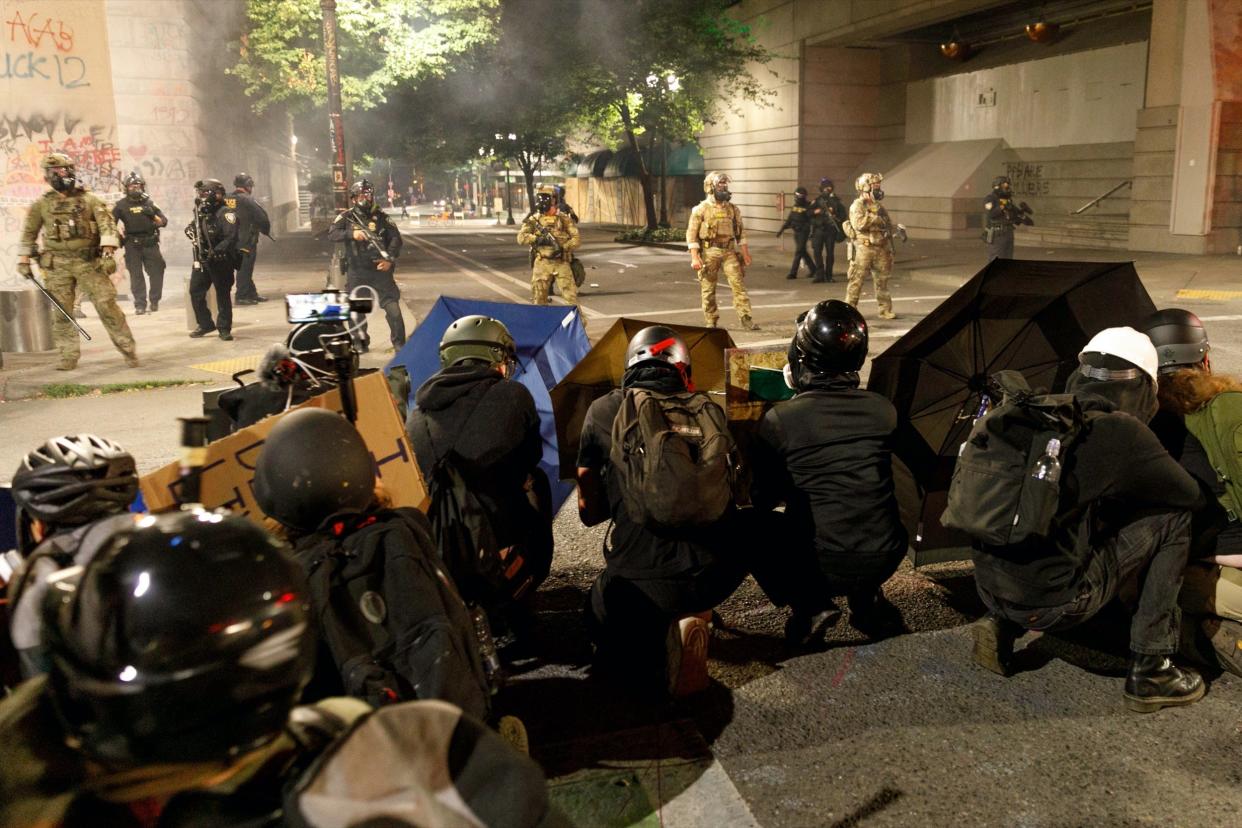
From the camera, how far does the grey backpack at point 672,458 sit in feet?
11.3

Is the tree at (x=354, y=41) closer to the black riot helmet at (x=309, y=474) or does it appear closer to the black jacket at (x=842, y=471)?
the black jacket at (x=842, y=471)

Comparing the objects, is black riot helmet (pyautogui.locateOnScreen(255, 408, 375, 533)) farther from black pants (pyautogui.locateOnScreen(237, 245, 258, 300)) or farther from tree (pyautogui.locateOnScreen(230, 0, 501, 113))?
tree (pyautogui.locateOnScreen(230, 0, 501, 113))

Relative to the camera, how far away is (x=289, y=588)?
1213mm

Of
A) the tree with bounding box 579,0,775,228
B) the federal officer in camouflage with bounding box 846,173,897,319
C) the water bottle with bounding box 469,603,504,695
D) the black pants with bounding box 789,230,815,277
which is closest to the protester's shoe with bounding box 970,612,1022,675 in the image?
the water bottle with bounding box 469,603,504,695

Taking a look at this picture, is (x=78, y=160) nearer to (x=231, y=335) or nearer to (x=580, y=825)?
(x=231, y=335)

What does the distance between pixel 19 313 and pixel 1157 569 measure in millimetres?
11713

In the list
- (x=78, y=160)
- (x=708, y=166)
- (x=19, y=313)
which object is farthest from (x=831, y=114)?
(x=19, y=313)

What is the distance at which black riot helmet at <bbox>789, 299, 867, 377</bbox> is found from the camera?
12.8 ft

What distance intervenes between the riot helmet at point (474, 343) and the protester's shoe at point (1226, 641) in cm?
286

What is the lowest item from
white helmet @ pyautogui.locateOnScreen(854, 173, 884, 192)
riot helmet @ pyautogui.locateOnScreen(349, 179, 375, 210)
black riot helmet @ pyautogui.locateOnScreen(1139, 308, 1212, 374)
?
black riot helmet @ pyautogui.locateOnScreen(1139, 308, 1212, 374)

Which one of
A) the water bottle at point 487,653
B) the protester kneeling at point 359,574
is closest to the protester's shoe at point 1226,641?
the water bottle at point 487,653

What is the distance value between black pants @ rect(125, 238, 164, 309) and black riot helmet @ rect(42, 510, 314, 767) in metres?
14.9

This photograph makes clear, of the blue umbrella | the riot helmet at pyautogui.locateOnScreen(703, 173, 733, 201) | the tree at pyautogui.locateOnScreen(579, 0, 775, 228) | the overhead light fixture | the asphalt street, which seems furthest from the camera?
the tree at pyautogui.locateOnScreen(579, 0, 775, 228)

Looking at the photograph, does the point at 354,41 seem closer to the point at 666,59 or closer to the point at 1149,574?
the point at 666,59
